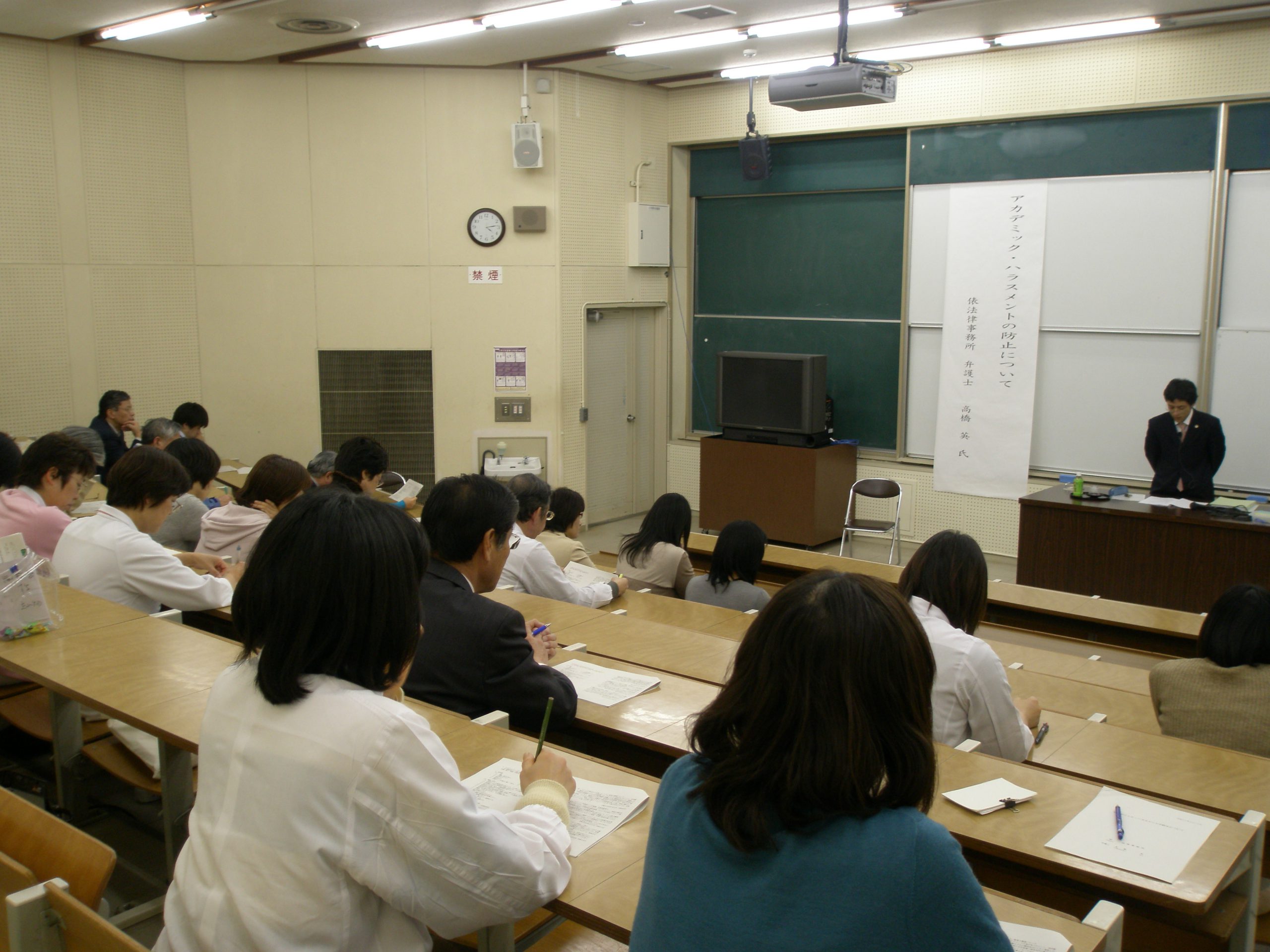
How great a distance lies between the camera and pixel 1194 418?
20.4 ft

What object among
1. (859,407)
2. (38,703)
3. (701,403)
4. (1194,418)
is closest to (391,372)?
(701,403)

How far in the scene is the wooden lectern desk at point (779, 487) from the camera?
768 cm

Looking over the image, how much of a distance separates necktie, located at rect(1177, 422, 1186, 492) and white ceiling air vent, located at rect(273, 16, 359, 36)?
18.6 feet

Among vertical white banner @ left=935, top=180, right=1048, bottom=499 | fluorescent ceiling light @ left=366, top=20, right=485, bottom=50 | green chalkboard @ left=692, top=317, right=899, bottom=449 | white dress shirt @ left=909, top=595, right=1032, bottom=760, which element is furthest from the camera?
green chalkboard @ left=692, top=317, right=899, bottom=449

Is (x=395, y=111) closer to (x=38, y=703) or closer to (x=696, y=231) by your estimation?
(x=696, y=231)

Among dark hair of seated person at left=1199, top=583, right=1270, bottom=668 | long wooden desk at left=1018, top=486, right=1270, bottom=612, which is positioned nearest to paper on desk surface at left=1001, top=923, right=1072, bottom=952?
dark hair of seated person at left=1199, top=583, right=1270, bottom=668

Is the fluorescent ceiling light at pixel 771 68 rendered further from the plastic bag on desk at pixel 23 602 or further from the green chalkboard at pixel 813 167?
the plastic bag on desk at pixel 23 602

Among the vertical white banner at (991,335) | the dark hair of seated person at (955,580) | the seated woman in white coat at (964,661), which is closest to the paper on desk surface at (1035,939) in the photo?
the seated woman in white coat at (964,661)

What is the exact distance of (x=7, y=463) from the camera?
4.33m

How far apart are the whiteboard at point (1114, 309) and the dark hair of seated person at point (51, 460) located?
586 cm

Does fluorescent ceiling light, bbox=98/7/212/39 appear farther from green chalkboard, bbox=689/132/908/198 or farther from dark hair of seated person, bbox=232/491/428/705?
dark hair of seated person, bbox=232/491/428/705

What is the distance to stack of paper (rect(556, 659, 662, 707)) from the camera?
9.26 ft

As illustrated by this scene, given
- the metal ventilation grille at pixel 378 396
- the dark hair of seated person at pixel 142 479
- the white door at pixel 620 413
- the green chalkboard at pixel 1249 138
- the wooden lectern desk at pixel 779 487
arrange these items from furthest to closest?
the white door at pixel 620 413 → the metal ventilation grille at pixel 378 396 → the wooden lectern desk at pixel 779 487 → the green chalkboard at pixel 1249 138 → the dark hair of seated person at pixel 142 479

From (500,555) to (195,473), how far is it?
297 cm
